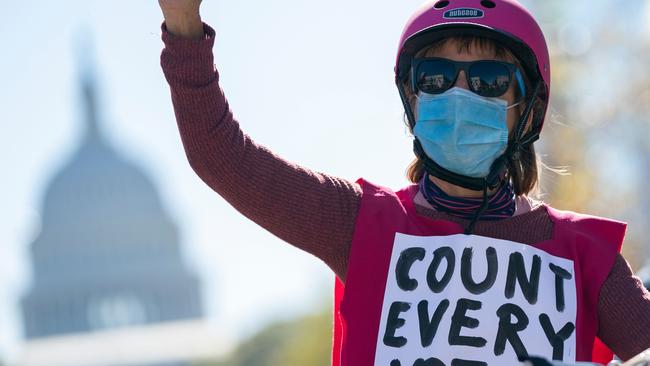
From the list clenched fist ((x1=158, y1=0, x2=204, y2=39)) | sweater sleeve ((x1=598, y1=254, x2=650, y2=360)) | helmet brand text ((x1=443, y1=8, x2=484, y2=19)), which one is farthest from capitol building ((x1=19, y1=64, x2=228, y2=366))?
clenched fist ((x1=158, y1=0, x2=204, y2=39))

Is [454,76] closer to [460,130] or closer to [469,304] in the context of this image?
[460,130]

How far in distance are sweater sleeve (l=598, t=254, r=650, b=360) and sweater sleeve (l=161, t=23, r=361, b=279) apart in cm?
67

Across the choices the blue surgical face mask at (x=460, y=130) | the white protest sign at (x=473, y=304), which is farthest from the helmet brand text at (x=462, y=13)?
the white protest sign at (x=473, y=304)

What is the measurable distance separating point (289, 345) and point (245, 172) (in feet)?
314

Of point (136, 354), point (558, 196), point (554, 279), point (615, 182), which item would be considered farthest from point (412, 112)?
point (136, 354)

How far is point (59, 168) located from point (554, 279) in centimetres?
13320

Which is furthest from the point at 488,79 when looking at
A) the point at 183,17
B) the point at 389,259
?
the point at 183,17

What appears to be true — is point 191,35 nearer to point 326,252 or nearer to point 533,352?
point 326,252

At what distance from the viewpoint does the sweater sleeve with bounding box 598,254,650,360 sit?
15.6 ft

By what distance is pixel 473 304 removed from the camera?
4645 millimetres

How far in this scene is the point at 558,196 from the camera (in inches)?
971

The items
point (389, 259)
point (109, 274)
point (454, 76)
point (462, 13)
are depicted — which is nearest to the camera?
point (389, 259)

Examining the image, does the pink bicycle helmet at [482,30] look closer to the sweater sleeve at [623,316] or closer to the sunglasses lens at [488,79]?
the sunglasses lens at [488,79]

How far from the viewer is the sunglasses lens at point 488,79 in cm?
482
